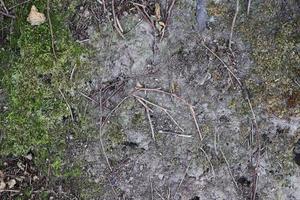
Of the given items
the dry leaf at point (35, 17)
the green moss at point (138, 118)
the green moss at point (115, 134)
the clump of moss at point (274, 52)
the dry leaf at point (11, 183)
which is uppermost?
the dry leaf at point (35, 17)

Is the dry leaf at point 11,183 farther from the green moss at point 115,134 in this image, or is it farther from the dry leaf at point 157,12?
the dry leaf at point 157,12

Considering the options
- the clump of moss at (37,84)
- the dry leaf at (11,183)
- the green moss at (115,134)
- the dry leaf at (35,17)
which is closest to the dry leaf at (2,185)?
the dry leaf at (11,183)

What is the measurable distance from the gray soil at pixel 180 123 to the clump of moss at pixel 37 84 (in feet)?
0.55

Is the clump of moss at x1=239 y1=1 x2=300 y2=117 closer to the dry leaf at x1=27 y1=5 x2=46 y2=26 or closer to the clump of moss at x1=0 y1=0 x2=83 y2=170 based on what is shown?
the clump of moss at x1=0 y1=0 x2=83 y2=170

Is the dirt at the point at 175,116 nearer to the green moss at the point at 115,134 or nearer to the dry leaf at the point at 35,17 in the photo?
the green moss at the point at 115,134

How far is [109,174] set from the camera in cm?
377

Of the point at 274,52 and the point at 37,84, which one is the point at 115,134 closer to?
the point at 37,84

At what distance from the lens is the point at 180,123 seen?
3732mm

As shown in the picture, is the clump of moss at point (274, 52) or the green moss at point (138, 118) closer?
the clump of moss at point (274, 52)

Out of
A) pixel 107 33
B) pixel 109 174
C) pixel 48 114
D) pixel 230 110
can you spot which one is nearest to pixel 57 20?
pixel 107 33

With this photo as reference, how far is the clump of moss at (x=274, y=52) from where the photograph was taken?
3592 millimetres

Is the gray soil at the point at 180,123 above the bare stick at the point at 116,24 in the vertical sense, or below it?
below

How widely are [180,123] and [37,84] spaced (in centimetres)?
108

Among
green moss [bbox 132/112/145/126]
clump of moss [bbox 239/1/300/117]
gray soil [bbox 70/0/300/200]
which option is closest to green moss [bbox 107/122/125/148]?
gray soil [bbox 70/0/300/200]
